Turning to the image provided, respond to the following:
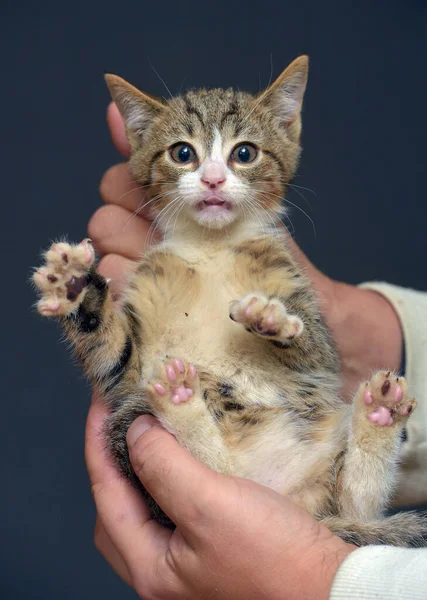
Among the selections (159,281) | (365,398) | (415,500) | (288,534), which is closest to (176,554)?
(288,534)

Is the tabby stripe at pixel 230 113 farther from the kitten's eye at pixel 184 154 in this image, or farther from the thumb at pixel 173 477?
the thumb at pixel 173 477

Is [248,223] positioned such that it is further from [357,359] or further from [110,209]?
[357,359]

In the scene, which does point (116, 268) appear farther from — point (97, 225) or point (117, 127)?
point (117, 127)

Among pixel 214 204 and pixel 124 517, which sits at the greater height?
pixel 214 204

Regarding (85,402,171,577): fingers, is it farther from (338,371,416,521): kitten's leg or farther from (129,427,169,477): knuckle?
(338,371,416,521): kitten's leg

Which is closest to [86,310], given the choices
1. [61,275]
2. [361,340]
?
[61,275]

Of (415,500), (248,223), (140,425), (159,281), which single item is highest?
(248,223)
